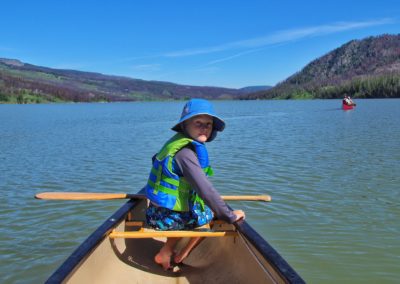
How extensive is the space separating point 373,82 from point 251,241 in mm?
146462

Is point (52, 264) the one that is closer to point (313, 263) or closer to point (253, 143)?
point (313, 263)

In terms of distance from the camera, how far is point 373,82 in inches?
5487

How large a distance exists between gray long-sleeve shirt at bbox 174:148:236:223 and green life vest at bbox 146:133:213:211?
0.28 ft

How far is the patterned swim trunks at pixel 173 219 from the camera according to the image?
4742 mm

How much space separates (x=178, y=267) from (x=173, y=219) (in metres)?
0.81

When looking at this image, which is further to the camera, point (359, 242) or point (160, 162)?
point (359, 242)

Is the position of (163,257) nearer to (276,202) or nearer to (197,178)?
(197,178)

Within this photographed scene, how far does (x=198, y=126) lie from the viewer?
14.9 feet

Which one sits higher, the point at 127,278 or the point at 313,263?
the point at 127,278

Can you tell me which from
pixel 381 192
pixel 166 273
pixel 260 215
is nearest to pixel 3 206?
pixel 260 215

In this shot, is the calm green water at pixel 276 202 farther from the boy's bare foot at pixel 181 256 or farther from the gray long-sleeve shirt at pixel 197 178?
the gray long-sleeve shirt at pixel 197 178

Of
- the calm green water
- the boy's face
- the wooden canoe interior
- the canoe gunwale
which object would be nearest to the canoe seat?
the wooden canoe interior

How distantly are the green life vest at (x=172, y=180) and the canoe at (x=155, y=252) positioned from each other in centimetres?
31

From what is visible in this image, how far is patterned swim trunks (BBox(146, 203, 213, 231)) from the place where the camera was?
4742mm
